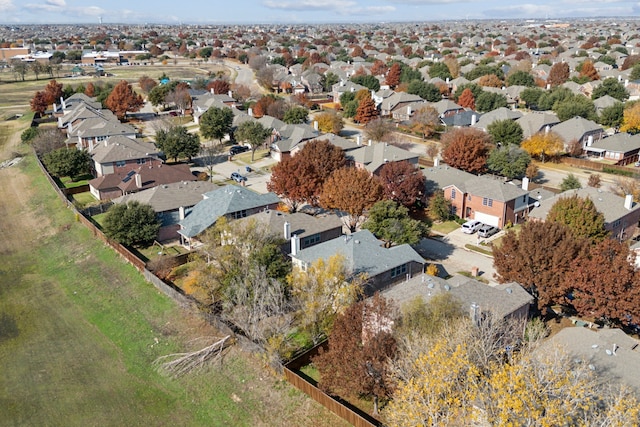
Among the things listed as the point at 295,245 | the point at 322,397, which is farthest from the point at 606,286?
the point at 295,245

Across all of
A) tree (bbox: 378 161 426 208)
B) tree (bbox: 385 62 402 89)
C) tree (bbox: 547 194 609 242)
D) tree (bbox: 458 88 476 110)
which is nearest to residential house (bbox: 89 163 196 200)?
tree (bbox: 378 161 426 208)

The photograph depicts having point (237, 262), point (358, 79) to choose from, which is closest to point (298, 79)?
point (358, 79)

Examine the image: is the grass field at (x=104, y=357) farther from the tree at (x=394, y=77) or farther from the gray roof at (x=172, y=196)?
the tree at (x=394, y=77)

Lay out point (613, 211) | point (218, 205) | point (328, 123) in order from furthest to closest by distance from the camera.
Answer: point (328, 123)
point (218, 205)
point (613, 211)

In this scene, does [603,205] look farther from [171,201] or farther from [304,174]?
[171,201]

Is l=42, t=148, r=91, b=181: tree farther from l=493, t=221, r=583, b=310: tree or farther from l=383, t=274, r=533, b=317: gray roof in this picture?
l=493, t=221, r=583, b=310: tree

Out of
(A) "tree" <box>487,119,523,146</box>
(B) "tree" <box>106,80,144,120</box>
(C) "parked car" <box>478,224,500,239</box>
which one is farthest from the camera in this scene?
(B) "tree" <box>106,80,144,120</box>
